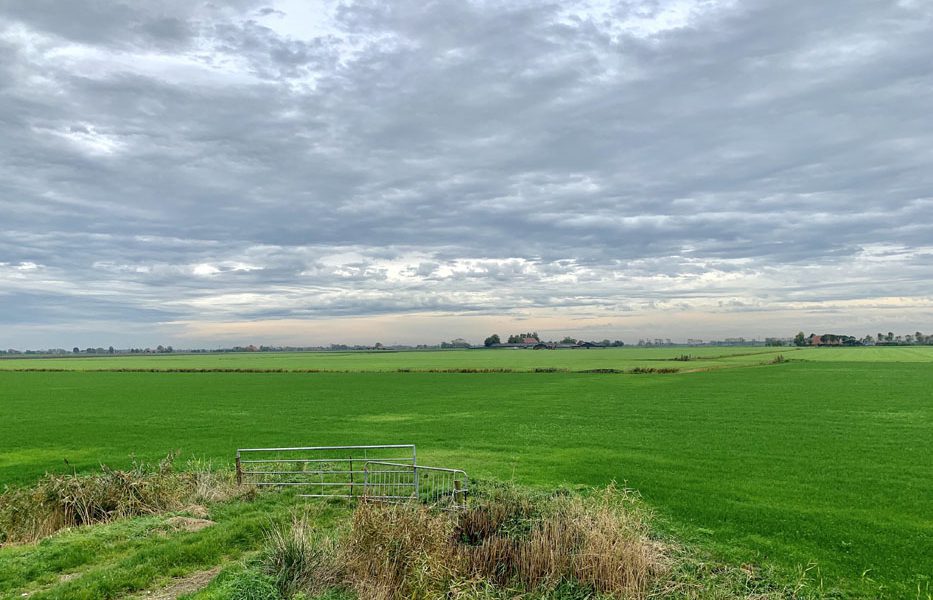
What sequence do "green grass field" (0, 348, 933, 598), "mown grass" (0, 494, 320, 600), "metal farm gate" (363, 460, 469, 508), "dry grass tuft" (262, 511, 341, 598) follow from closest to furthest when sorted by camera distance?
1. "mown grass" (0, 494, 320, 600)
2. "dry grass tuft" (262, 511, 341, 598)
3. "green grass field" (0, 348, 933, 598)
4. "metal farm gate" (363, 460, 469, 508)

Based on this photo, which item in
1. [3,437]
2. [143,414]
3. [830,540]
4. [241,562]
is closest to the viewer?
[241,562]

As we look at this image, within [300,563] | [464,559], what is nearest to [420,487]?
[464,559]

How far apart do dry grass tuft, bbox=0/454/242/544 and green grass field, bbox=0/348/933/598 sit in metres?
8.39

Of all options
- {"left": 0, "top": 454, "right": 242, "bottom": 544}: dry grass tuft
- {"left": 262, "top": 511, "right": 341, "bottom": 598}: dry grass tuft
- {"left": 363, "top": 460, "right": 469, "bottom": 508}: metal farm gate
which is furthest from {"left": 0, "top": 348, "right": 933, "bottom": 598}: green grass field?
{"left": 0, "top": 454, "right": 242, "bottom": 544}: dry grass tuft

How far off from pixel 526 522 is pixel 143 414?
127 feet

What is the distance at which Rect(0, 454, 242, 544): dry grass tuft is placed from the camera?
13672 mm

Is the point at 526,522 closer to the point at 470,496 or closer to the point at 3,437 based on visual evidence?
the point at 470,496

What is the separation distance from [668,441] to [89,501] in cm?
2292

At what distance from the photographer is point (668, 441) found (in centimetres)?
2739

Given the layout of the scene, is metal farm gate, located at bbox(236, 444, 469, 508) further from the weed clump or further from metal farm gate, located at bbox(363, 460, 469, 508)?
the weed clump

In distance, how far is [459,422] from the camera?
34.5 m

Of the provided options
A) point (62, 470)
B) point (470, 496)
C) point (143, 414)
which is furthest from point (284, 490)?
point (143, 414)

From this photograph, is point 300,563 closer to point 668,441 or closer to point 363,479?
point 363,479

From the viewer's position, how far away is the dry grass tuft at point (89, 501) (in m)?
13.7
